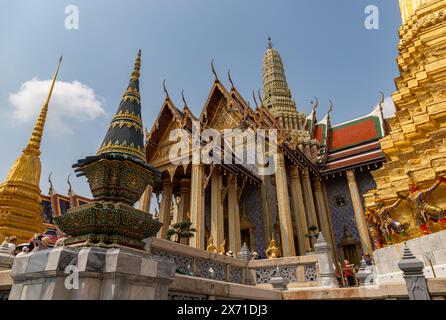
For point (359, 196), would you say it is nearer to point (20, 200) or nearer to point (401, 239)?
point (401, 239)

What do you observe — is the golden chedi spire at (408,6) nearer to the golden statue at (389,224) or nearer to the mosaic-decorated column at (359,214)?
the mosaic-decorated column at (359,214)

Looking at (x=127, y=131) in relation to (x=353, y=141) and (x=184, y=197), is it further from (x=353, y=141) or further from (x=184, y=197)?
(x=353, y=141)

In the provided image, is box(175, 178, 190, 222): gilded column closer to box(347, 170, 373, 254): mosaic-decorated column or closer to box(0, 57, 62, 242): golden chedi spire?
box(0, 57, 62, 242): golden chedi spire

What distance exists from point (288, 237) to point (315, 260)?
4.32 meters

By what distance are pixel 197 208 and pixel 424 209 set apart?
7.11 m

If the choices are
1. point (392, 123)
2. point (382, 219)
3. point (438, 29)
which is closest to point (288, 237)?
point (382, 219)

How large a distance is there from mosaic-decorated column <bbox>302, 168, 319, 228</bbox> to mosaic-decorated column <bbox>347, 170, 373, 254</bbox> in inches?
75.5

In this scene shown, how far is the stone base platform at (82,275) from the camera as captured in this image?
5.75 feet

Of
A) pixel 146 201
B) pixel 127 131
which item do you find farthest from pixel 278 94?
pixel 127 131

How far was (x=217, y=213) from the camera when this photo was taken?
11719mm

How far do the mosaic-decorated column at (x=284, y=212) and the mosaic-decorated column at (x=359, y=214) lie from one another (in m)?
4.78

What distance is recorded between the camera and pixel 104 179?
2314 millimetres

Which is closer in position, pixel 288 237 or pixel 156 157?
pixel 288 237

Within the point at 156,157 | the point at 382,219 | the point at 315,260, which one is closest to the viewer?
the point at 315,260
